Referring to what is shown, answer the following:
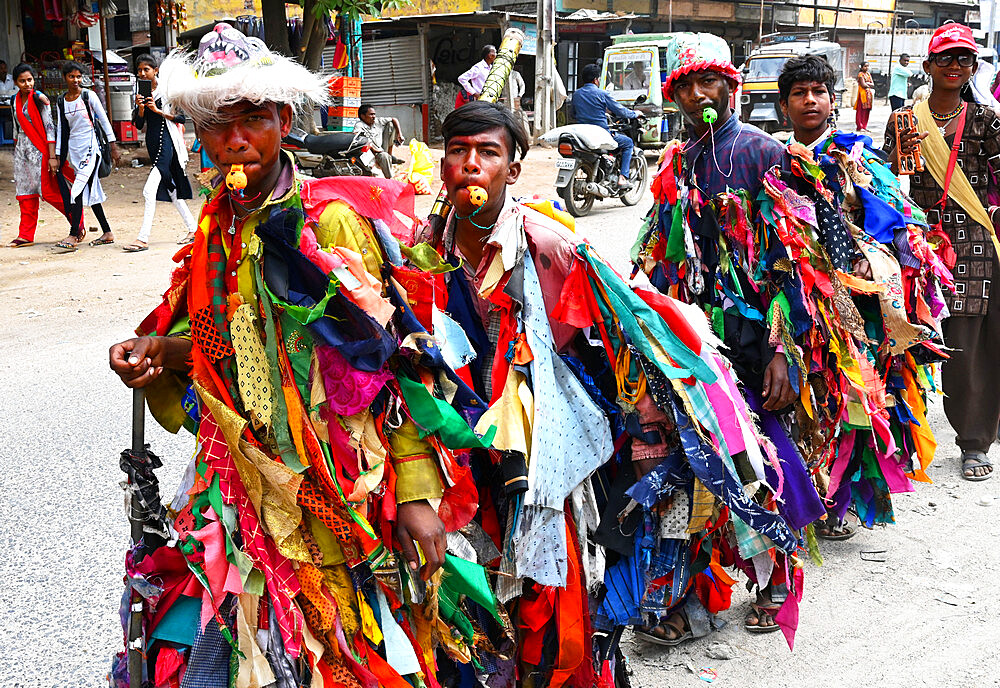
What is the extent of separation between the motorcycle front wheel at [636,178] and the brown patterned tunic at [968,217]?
852cm

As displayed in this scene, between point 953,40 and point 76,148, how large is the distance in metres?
8.52

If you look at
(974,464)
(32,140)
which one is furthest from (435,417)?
(32,140)

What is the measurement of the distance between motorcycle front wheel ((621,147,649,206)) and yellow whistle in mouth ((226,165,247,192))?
11.7m

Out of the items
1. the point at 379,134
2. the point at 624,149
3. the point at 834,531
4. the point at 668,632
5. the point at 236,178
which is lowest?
the point at 834,531

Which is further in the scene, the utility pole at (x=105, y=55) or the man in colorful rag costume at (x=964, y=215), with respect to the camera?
the utility pole at (x=105, y=55)

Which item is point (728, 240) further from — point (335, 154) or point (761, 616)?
point (335, 154)

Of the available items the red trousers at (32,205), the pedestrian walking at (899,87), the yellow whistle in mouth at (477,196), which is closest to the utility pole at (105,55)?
the red trousers at (32,205)

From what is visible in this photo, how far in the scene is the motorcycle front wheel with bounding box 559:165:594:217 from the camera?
41.7ft

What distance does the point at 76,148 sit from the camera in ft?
33.9

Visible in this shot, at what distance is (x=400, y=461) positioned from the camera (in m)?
2.29

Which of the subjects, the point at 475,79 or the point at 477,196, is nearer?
the point at 477,196

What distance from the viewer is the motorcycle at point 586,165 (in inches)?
490

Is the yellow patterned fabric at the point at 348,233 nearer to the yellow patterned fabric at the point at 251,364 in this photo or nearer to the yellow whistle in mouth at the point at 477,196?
the yellow patterned fabric at the point at 251,364

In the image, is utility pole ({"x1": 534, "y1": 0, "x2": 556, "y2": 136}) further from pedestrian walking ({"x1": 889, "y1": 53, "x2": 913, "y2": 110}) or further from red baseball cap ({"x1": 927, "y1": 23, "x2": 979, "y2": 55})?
red baseball cap ({"x1": 927, "y1": 23, "x2": 979, "y2": 55})
